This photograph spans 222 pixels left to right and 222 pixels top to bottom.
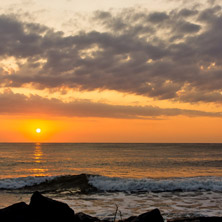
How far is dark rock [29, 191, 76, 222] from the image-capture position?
401 inches

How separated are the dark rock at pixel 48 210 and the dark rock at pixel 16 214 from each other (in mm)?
235

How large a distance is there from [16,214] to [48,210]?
48.0 inches

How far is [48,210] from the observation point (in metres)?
10.2

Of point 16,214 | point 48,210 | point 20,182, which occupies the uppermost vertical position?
point 48,210

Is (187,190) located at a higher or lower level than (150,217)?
lower

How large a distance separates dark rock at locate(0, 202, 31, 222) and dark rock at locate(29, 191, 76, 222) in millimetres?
235

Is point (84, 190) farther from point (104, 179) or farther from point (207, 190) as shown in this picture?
point (207, 190)

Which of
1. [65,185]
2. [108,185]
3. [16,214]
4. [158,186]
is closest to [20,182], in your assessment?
[65,185]

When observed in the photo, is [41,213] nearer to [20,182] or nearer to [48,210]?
[48,210]

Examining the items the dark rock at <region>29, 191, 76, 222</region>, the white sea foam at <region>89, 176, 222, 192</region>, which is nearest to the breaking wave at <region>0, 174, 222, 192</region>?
the white sea foam at <region>89, 176, 222, 192</region>

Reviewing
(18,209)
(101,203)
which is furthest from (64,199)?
(18,209)

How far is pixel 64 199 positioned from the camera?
820 inches

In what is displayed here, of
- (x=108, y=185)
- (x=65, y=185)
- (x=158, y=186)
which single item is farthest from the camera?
(x=65, y=185)

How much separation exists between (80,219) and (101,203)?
7752 millimetres
